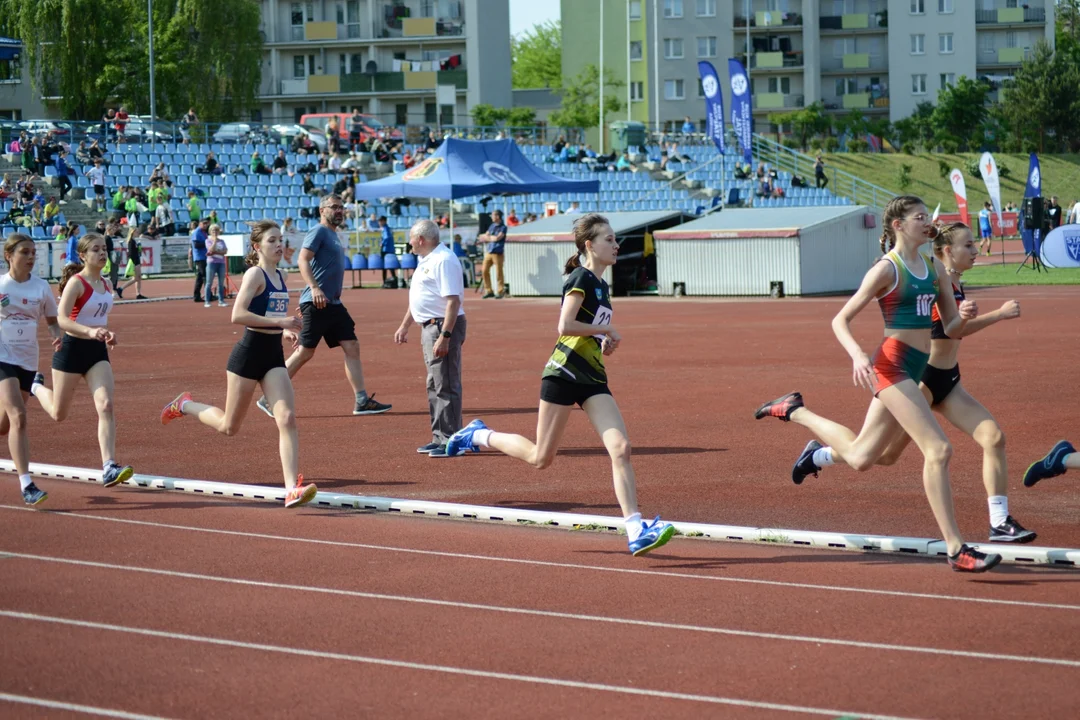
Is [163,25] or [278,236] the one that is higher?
[163,25]

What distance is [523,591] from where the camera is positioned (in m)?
6.70

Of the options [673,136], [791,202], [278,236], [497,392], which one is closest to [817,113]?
[673,136]

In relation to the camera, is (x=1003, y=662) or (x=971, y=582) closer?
(x=1003, y=662)

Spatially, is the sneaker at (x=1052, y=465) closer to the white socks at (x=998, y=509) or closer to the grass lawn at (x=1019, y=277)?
the white socks at (x=998, y=509)

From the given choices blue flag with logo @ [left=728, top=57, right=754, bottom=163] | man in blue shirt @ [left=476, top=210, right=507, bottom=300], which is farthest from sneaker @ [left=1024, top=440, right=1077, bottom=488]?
blue flag with logo @ [left=728, top=57, right=754, bottom=163]

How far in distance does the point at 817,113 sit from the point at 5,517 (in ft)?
241

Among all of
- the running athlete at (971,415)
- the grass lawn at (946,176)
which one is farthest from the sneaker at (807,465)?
the grass lawn at (946,176)

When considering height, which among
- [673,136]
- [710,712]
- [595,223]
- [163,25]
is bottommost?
[710,712]

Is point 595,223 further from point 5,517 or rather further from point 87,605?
point 5,517

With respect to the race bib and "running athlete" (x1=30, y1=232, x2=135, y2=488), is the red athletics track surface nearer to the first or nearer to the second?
"running athlete" (x1=30, y1=232, x2=135, y2=488)

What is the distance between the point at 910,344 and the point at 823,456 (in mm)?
1312

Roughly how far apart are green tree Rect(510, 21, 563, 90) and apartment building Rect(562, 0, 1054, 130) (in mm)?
17049

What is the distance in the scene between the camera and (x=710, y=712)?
16.0ft

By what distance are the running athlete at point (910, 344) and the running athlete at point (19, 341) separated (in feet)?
17.0
